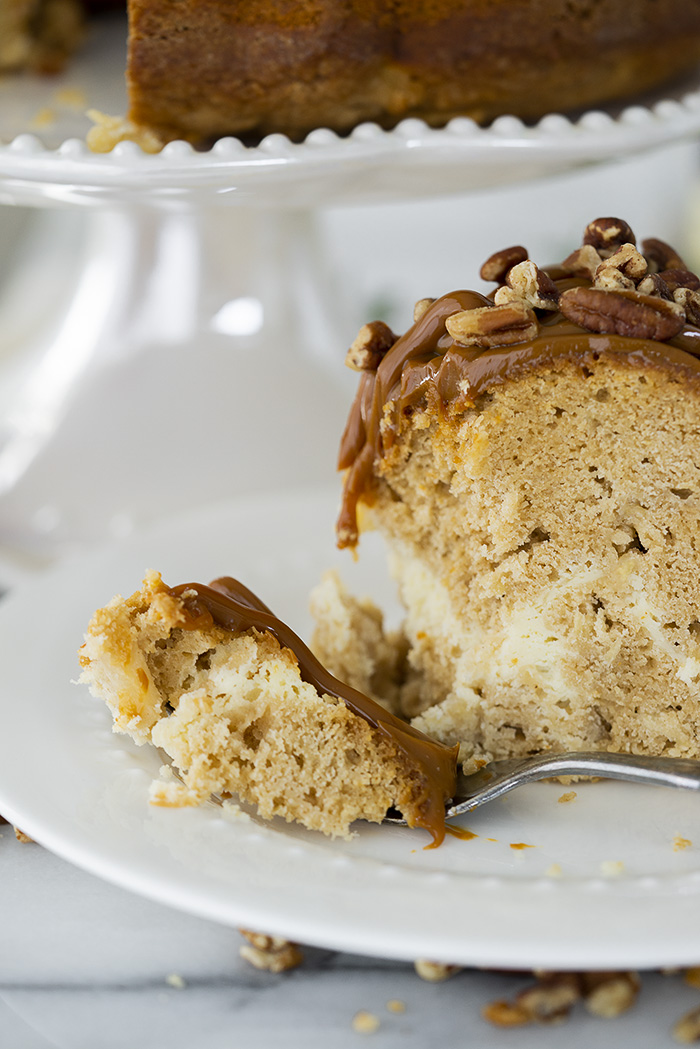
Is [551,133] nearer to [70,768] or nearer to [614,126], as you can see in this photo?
[614,126]

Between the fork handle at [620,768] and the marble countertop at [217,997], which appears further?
the fork handle at [620,768]

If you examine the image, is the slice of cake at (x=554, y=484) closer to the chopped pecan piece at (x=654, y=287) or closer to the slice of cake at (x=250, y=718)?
the chopped pecan piece at (x=654, y=287)

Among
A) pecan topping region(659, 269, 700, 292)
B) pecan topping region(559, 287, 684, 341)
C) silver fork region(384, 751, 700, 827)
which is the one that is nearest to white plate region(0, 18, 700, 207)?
pecan topping region(659, 269, 700, 292)

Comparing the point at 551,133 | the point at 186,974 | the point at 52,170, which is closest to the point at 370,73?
the point at 551,133

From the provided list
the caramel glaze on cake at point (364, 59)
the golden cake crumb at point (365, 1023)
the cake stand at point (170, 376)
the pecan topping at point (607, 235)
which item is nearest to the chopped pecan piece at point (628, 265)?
the pecan topping at point (607, 235)

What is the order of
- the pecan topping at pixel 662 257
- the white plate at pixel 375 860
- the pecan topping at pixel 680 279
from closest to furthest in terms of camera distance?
the white plate at pixel 375 860
the pecan topping at pixel 680 279
the pecan topping at pixel 662 257

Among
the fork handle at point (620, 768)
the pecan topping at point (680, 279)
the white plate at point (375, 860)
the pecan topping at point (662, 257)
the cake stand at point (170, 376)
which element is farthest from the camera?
the cake stand at point (170, 376)

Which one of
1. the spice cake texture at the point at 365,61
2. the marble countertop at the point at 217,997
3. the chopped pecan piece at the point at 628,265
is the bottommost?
the marble countertop at the point at 217,997
